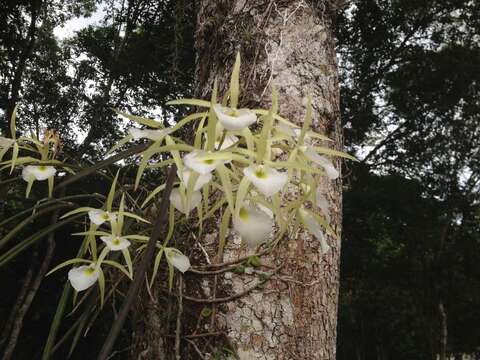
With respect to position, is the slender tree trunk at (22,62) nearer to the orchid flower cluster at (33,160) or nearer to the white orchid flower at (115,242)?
the orchid flower cluster at (33,160)

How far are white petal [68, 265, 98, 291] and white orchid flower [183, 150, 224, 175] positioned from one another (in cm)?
28

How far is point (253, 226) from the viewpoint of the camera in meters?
0.38

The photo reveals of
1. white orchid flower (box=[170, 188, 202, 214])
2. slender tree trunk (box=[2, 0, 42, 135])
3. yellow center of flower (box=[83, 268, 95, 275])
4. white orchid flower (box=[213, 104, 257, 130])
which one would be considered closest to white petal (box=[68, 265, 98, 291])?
yellow center of flower (box=[83, 268, 95, 275])

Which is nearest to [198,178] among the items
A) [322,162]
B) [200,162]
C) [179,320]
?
[200,162]

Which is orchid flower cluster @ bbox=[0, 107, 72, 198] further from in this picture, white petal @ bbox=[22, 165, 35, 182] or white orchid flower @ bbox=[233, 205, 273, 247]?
white orchid flower @ bbox=[233, 205, 273, 247]

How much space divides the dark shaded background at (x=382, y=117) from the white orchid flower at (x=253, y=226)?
4.86 meters

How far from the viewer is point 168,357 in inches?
30.4

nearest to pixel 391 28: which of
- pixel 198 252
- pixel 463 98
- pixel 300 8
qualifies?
pixel 463 98

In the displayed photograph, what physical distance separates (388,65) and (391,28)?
56cm

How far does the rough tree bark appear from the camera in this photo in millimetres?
762

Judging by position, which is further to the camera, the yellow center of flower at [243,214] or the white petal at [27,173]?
the white petal at [27,173]

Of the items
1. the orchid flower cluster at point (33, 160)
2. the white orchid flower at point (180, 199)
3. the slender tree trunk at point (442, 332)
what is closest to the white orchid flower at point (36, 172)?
the orchid flower cluster at point (33, 160)

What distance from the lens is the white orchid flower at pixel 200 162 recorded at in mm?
347

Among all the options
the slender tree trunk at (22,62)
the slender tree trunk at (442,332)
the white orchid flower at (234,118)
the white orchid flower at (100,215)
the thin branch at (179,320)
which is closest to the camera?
the white orchid flower at (234,118)
